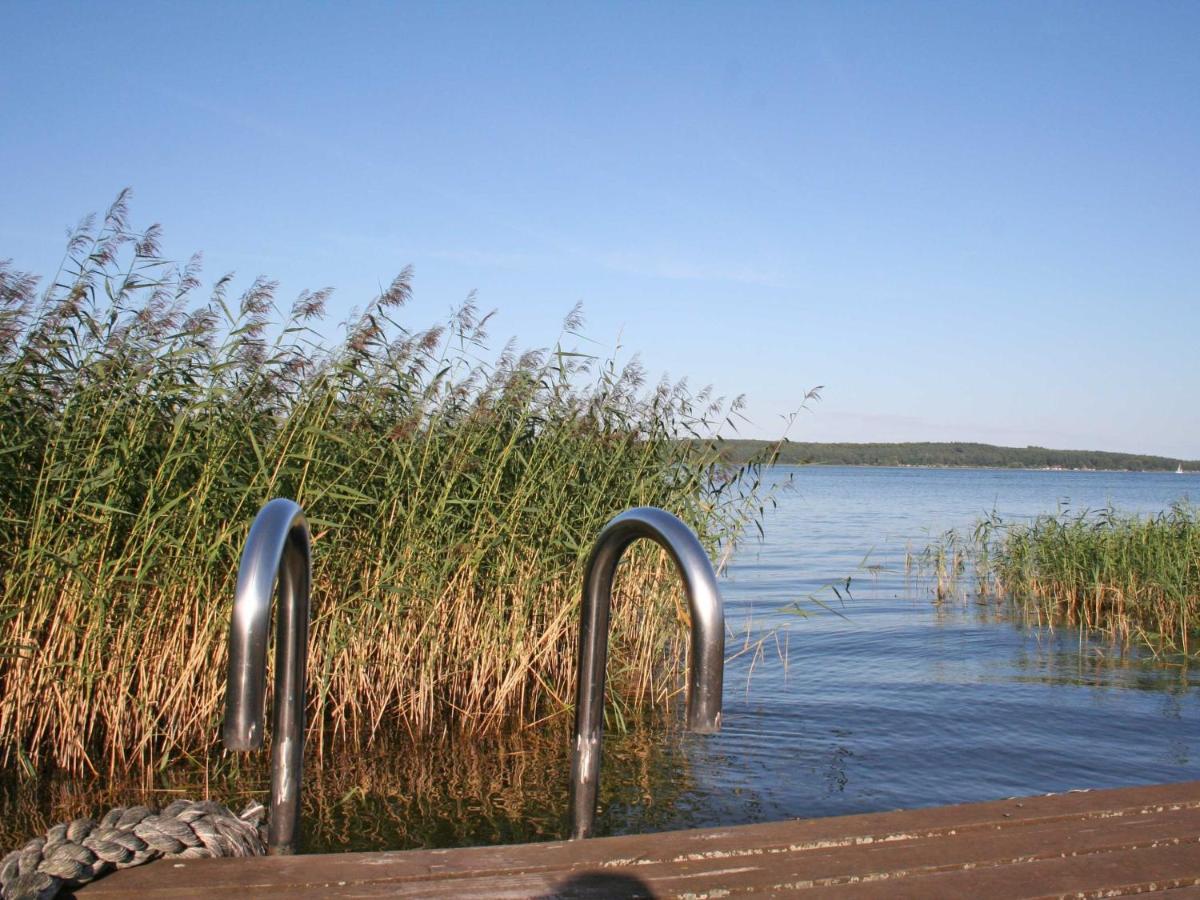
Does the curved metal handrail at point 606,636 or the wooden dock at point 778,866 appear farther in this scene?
the wooden dock at point 778,866

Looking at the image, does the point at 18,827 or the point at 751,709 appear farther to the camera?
the point at 751,709

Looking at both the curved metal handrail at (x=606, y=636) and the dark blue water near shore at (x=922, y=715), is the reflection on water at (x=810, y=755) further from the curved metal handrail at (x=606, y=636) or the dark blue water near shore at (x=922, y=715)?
the curved metal handrail at (x=606, y=636)

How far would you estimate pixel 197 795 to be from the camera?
5.57 metres

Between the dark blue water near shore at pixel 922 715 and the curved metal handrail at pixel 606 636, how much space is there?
3.33m

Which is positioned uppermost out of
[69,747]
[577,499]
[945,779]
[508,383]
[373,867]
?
[508,383]

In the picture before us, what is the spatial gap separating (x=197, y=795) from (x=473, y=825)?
4.88 feet

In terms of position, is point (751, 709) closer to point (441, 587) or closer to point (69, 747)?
point (441, 587)

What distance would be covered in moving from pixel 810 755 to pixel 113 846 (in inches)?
221

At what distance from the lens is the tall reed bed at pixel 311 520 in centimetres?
557

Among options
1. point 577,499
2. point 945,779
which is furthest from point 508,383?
point 945,779

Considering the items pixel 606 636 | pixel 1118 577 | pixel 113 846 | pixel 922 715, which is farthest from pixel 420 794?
pixel 1118 577

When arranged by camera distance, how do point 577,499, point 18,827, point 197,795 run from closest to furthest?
point 18,827, point 197,795, point 577,499

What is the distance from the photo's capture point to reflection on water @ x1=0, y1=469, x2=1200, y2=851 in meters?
5.60

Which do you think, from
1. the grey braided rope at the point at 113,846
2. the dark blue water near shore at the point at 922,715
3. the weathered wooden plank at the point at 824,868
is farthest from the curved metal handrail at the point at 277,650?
the dark blue water near shore at the point at 922,715
